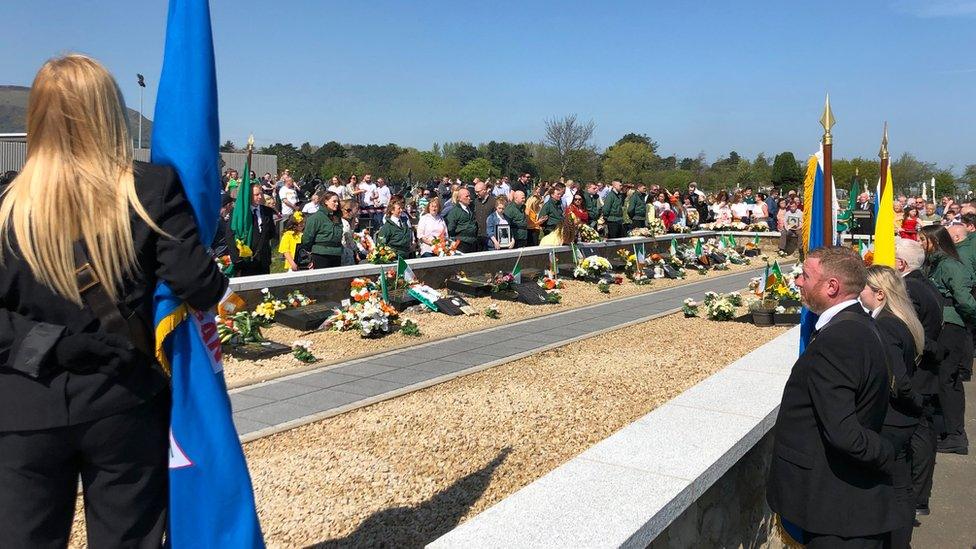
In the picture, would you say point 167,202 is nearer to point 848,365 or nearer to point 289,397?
point 848,365

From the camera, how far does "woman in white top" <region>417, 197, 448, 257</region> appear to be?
559 inches

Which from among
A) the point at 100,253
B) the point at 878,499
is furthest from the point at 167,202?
the point at 878,499

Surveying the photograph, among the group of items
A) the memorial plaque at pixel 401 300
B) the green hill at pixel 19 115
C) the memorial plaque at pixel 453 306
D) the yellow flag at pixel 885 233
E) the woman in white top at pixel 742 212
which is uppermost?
the green hill at pixel 19 115

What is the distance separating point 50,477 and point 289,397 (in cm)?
484

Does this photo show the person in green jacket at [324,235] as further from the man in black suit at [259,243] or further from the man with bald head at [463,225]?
the man with bald head at [463,225]

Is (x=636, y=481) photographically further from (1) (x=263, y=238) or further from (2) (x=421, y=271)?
(1) (x=263, y=238)

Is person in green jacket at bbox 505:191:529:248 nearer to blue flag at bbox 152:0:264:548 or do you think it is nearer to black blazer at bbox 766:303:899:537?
black blazer at bbox 766:303:899:537

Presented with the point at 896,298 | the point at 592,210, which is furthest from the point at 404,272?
the point at 592,210

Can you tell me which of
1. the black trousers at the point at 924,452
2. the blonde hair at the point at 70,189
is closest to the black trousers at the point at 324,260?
the black trousers at the point at 924,452

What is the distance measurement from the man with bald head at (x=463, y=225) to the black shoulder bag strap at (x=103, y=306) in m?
13.1

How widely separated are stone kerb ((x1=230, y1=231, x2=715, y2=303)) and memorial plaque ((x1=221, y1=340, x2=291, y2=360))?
1.19 meters

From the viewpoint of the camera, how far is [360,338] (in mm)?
9930

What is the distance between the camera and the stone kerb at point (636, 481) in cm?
272

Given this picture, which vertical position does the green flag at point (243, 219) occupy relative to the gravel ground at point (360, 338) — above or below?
above
